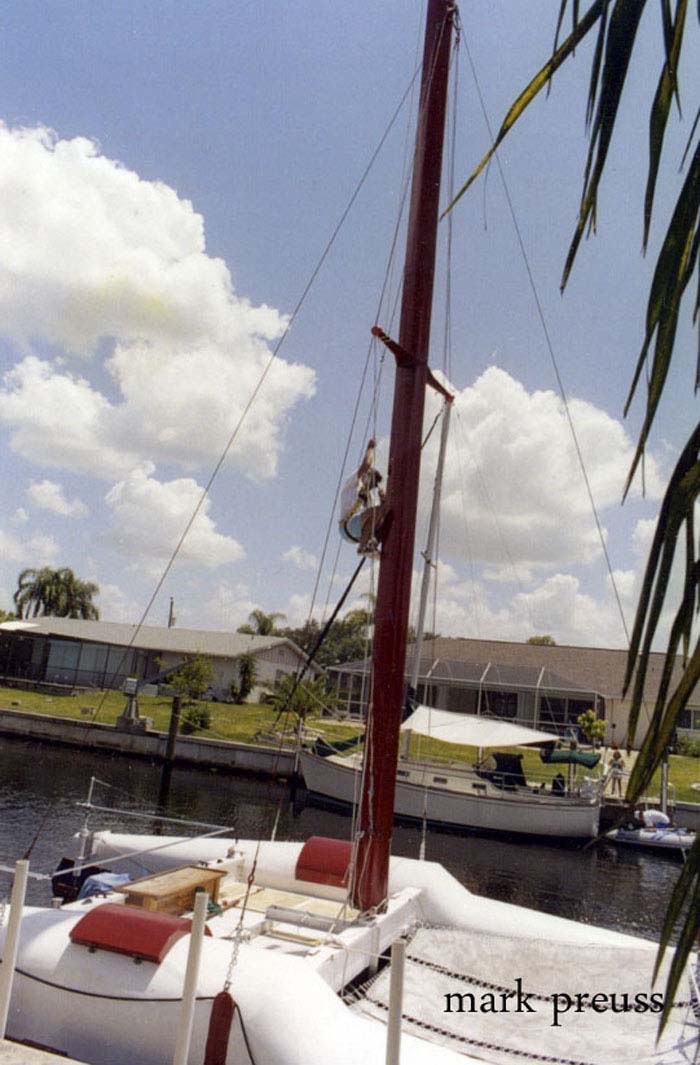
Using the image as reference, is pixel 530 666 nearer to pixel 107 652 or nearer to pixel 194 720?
pixel 194 720

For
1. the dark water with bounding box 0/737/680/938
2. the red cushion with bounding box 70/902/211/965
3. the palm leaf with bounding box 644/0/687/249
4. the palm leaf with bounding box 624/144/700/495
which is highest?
the palm leaf with bounding box 644/0/687/249

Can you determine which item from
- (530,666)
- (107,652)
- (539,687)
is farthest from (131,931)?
(107,652)

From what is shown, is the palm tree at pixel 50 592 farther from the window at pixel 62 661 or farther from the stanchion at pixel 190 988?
the stanchion at pixel 190 988

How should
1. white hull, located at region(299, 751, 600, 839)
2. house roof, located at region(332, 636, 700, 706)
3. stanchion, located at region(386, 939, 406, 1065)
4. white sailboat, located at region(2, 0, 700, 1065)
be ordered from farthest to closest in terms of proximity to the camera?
house roof, located at region(332, 636, 700, 706)
white hull, located at region(299, 751, 600, 839)
white sailboat, located at region(2, 0, 700, 1065)
stanchion, located at region(386, 939, 406, 1065)

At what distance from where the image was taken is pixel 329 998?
559 cm

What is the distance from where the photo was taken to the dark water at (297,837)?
19391mm

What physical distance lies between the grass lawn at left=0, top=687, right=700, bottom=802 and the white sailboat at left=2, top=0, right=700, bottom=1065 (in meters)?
23.3

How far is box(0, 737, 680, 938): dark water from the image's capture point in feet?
63.6

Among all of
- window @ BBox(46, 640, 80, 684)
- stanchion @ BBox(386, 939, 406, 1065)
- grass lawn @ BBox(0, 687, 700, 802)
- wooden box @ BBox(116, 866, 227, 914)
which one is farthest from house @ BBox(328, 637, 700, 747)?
stanchion @ BBox(386, 939, 406, 1065)

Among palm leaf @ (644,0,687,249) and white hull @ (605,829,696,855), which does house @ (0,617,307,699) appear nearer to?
white hull @ (605,829,696,855)

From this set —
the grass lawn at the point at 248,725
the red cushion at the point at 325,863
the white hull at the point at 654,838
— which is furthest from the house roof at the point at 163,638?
the red cushion at the point at 325,863

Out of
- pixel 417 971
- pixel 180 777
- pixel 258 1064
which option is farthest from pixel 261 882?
pixel 180 777

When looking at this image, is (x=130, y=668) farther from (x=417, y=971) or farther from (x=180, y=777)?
(x=417, y=971)

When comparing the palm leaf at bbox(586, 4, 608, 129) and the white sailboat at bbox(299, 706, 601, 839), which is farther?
the white sailboat at bbox(299, 706, 601, 839)
